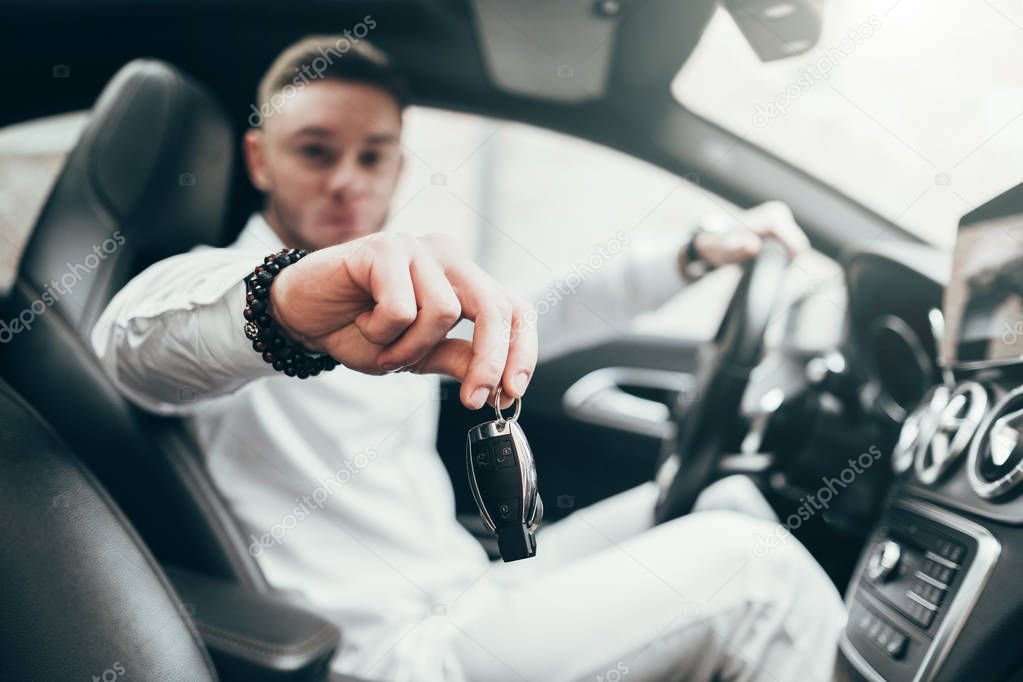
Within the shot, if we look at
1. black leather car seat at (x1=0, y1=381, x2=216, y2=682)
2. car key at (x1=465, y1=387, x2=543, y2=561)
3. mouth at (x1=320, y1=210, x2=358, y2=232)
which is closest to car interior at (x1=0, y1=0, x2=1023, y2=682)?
black leather car seat at (x1=0, y1=381, x2=216, y2=682)

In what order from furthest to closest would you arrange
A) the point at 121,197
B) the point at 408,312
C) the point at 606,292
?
1. the point at 606,292
2. the point at 121,197
3. the point at 408,312

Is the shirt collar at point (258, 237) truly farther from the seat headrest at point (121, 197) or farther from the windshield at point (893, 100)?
the windshield at point (893, 100)

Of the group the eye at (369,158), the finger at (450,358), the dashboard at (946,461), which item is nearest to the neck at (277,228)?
the eye at (369,158)

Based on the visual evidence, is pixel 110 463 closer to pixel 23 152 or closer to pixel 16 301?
pixel 16 301

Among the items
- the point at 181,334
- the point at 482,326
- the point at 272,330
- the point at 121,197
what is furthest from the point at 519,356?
the point at 121,197

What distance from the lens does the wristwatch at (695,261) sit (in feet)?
3.06

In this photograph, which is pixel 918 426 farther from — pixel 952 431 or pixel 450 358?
pixel 450 358

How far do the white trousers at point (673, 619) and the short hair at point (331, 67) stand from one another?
2.14 ft

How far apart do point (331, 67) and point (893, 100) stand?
26.7 inches

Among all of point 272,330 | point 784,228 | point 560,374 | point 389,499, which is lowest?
point 389,499

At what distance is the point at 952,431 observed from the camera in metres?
0.68

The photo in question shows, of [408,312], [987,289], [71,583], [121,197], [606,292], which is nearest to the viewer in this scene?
[408,312]

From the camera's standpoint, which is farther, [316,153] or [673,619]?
[316,153]

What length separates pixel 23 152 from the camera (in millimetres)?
995
